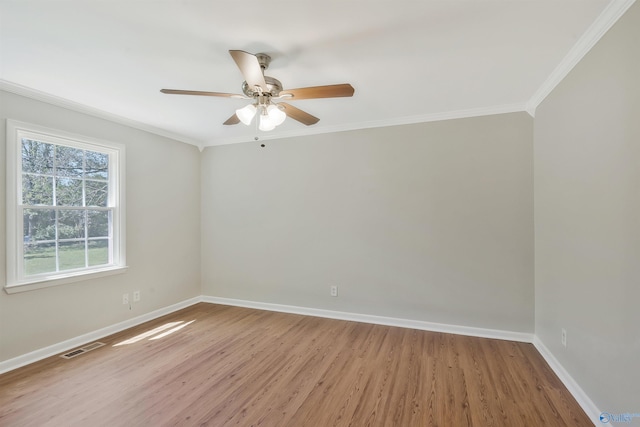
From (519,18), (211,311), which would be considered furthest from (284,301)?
(519,18)

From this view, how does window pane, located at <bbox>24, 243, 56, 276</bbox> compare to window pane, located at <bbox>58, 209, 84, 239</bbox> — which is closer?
window pane, located at <bbox>24, 243, 56, 276</bbox>

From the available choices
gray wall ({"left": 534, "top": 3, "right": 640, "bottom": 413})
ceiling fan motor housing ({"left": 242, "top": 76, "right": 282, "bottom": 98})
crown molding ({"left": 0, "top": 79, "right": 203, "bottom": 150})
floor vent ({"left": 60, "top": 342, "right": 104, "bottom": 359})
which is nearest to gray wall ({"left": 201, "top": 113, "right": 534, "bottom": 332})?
gray wall ({"left": 534, "top": 3, "right": 640, "bottom": 413})

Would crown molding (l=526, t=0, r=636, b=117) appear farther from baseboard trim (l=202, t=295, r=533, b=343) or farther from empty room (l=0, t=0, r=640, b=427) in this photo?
baseboard trim (l=202, t=295, r=533, b=343)

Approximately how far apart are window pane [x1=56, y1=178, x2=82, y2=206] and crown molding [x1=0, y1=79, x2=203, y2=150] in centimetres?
72

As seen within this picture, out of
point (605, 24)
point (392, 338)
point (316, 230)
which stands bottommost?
point (392, 338)

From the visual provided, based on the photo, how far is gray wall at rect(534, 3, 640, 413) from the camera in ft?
4.97

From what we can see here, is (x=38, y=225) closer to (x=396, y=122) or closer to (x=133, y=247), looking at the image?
(x=133, y=247)

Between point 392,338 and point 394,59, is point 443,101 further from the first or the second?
point 392,338

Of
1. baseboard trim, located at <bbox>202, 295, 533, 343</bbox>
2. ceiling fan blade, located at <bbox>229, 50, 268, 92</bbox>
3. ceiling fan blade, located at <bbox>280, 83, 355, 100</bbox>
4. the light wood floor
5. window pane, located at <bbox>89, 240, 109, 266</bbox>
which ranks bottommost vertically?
the light wood floor

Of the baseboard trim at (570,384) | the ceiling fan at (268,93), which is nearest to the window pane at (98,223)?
the ceiling fan at (268,93)

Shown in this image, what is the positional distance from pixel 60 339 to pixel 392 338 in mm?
3282

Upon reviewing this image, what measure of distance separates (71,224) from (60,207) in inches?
7.9

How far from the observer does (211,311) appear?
3996 mm

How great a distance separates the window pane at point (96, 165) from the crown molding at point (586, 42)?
14.2ft
